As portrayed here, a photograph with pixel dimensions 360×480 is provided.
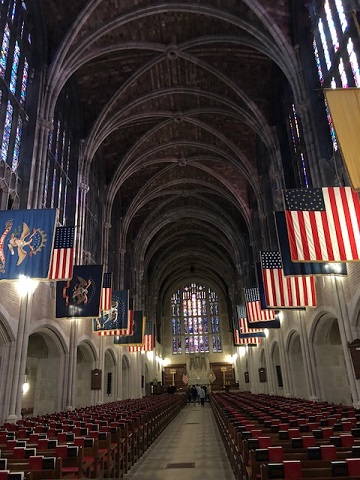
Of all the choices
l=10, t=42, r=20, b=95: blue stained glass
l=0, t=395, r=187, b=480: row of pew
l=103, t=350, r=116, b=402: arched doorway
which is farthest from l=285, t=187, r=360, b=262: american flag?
l=103, t=350, r=116, b=402: arched doorway

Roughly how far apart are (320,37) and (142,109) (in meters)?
12.6

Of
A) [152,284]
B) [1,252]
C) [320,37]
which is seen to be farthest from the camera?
A: [152,284]

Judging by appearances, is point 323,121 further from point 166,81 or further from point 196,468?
point 196,468

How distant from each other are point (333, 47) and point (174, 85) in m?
11.6

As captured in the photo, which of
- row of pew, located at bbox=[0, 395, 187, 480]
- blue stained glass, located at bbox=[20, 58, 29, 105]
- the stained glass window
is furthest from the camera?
the stained glass window

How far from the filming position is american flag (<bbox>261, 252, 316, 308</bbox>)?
14500 millimetres

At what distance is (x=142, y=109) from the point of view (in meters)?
24.8

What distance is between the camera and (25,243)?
1065 cm

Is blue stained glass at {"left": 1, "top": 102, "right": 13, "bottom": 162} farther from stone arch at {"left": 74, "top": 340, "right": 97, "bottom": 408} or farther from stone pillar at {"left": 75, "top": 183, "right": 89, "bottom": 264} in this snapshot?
stone arch at {"left": 74, "top": 340, "right": 97, "bottom": 408}

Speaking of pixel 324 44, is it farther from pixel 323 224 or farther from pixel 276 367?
pixel 276 367

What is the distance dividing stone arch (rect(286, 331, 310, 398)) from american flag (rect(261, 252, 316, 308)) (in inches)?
214

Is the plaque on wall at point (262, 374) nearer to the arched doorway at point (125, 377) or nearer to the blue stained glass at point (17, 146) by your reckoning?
the arched doorway at point (125, 377)

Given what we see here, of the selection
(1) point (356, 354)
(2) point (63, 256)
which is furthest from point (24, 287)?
(1) point (356, 354)

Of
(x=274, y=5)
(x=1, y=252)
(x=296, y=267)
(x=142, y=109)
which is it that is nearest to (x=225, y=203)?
(x=142, y=109)
